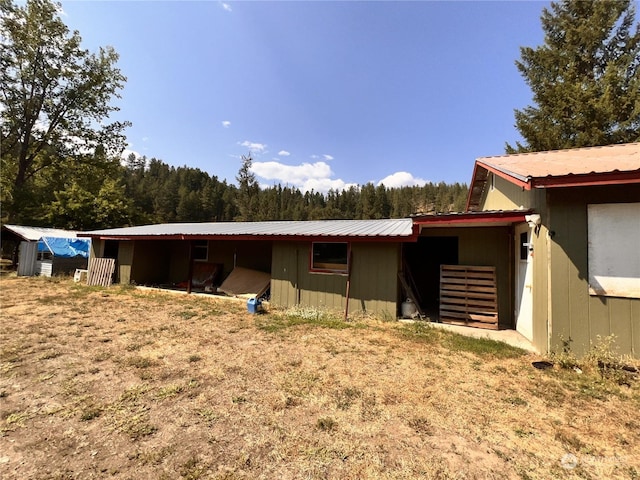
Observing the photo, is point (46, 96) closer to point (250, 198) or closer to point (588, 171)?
point (588, 171)

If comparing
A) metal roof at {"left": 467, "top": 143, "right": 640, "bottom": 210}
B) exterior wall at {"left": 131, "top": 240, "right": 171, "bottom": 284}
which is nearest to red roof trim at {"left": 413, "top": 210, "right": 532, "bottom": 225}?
metal roof at {"left": 467, "top": 143, "right": 640, "bottom": 210}

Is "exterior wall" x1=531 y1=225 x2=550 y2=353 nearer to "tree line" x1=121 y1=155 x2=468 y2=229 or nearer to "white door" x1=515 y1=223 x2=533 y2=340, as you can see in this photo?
"white door" x1=515 y1=223 x2=533 y2=340

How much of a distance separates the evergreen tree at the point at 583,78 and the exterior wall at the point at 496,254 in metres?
12.8

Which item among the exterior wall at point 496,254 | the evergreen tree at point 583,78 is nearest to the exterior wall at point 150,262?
the exterior wall at point 496,254

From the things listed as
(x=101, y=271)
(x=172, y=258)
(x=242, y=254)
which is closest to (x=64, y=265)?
(x=101, y=271)

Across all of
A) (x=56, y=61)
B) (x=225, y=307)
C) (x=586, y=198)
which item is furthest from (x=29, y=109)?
Result: (x=586, y=198)

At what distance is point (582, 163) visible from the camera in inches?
229

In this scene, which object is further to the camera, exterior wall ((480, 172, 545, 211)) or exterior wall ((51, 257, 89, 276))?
exterior wall ((51, 257, 89, 276))

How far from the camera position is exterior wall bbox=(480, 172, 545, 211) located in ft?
18.6

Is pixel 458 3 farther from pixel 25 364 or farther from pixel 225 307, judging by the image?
pixel 25 364

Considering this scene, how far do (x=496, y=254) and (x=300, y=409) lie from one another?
646cm

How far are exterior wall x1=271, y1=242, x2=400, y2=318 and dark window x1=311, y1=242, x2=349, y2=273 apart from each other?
0.59ft

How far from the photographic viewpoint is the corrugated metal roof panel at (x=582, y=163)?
194 inches

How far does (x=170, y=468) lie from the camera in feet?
8.30
